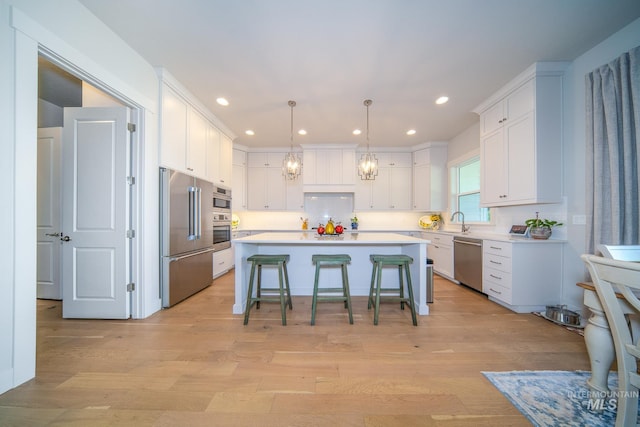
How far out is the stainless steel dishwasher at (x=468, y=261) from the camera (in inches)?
129

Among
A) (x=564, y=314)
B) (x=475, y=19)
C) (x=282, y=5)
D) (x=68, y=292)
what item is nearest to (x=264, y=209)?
(x=68, y=292)

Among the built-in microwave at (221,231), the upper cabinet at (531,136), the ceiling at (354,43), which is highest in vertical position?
the ceiling at (354,43)

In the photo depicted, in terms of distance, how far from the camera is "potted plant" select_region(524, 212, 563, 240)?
2703 millimetres

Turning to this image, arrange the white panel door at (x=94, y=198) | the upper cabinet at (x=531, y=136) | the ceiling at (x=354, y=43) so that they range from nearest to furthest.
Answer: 1. the ceiling at (x=354, y=43)
2. the white panel door at (x=94, y=198)
3. the upper cabinet at (x=531, y=136)

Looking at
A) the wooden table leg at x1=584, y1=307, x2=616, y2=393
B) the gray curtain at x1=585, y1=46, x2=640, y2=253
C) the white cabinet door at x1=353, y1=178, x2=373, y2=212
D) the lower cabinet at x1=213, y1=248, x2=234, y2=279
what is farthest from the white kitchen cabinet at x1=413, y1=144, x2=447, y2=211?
the lower cabinet at x1=213, y1=248, x2=234, y2=279

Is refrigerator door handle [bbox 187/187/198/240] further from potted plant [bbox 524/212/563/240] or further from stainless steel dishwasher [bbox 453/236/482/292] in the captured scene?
potted plant [bbox 524/212/563/240]

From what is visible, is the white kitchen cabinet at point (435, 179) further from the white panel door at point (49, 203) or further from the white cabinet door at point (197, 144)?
the white panel door at point (49, 203)

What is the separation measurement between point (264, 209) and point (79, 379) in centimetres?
415

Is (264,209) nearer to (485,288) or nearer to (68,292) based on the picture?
(68,292)

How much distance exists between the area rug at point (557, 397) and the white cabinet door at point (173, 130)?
3737 millimetres

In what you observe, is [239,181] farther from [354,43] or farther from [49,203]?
[354,43]

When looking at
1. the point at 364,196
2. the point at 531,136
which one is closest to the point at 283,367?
the point at 531,136

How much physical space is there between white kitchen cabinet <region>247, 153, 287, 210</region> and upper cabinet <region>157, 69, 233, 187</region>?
1.24 meters

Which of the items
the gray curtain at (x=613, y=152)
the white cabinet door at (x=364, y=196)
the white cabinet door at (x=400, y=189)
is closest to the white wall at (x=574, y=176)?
the gray curtain at (x=613, y=152)
